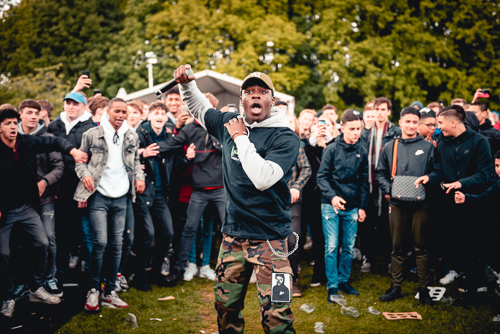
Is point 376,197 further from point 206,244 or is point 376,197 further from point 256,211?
point 256,211

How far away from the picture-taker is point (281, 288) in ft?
9.93

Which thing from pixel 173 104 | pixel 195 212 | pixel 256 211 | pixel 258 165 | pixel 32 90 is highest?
pixel 32 90

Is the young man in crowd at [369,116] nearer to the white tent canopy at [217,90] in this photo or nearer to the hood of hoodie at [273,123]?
the hood of hoodie at [273,123]

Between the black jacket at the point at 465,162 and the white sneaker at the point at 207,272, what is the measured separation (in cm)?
364

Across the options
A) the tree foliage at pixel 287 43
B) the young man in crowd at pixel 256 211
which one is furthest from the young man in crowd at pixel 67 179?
the tree foliage at pixel 287 43

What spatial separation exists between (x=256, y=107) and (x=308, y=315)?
119 inches

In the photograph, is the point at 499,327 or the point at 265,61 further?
the point at 265,61

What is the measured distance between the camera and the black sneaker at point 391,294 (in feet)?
18.0

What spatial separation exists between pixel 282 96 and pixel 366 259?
9.38m

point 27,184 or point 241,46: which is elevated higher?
point 241,46

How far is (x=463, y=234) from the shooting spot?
5.50 m

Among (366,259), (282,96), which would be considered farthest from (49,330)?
(282,96)

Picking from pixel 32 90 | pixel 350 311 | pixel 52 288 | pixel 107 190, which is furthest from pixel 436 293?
pixel 32 90

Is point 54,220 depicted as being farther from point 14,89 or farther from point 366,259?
point 14,89
